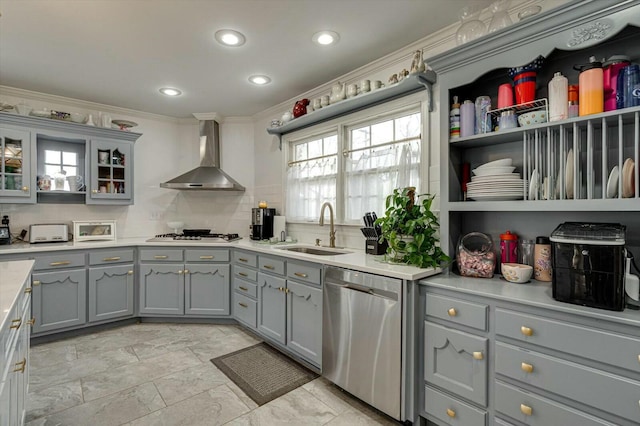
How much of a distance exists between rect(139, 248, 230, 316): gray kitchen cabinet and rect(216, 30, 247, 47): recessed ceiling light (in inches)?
79.5

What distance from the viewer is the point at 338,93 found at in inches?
111

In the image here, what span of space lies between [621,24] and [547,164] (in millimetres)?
646

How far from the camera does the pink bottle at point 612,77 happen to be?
1.45 meters

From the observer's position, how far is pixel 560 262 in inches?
57.3

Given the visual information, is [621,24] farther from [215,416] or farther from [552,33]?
[215,416]

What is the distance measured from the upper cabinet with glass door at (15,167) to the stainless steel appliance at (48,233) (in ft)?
0.95

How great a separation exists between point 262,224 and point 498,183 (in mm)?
2532

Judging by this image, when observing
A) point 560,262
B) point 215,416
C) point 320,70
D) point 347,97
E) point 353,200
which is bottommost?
point 215,416

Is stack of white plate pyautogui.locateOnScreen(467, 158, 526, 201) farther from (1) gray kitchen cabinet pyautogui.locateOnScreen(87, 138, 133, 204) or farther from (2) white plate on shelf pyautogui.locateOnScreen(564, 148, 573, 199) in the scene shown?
(1) gray kitchen cabinet pyautogui.locateOnScreen(87, 138, 133, 204)

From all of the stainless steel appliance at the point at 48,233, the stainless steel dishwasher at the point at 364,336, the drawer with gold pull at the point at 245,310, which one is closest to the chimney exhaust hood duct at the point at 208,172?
the stainless steel appliance at the point at 48,233

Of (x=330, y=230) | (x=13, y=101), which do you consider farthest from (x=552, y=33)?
(x=13, y=101)

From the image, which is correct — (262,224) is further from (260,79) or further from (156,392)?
(156,392)

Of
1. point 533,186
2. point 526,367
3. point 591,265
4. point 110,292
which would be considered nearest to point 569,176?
point 533,186

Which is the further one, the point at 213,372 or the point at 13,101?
the point at 13,101
